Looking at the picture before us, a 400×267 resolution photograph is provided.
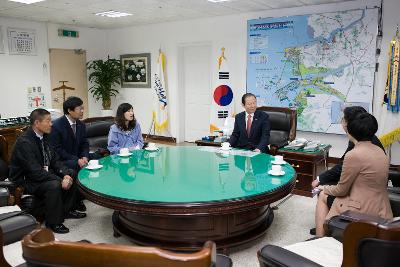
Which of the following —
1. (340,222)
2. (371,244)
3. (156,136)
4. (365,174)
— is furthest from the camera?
(156,136)

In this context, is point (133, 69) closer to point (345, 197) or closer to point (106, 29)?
point (106, 29)

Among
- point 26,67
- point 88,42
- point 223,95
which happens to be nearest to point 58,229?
point 223,95

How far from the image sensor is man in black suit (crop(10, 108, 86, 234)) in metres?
3.06

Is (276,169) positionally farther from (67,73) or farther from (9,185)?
(67,73)

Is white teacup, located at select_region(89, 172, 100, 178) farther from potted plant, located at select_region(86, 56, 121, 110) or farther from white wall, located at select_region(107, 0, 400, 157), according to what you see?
potted plant, located at select_region(86, 56, 121, 110)

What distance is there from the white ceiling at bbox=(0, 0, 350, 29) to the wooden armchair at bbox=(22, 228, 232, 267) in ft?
16.1

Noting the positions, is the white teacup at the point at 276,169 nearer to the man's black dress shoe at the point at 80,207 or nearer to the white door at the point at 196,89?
the man's black dress shoe at the point at 80,207

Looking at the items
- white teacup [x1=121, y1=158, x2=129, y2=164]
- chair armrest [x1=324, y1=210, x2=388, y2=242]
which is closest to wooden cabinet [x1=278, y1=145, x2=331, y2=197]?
white teacup [x1=121, y1=158, x2=129, y2=164]

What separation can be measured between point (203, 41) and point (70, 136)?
12.8 ft

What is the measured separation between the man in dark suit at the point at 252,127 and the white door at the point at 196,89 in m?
2.89

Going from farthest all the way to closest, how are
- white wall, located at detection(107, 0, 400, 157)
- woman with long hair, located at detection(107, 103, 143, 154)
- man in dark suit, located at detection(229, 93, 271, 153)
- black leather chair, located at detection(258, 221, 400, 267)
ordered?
white wall, located at detection(107, 0, 400, 157) < man in dark suit, located at detection(229, 93, 271, 153) < woman with long hair, located at detection(107, 103, 143, 154) < black leather chair, located at detection(258, 221, 400, 267)

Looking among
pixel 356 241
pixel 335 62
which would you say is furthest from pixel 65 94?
pixel 356 241

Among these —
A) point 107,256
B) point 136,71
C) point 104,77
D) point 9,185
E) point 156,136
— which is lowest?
point 156,136

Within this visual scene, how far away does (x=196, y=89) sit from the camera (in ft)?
24.1
